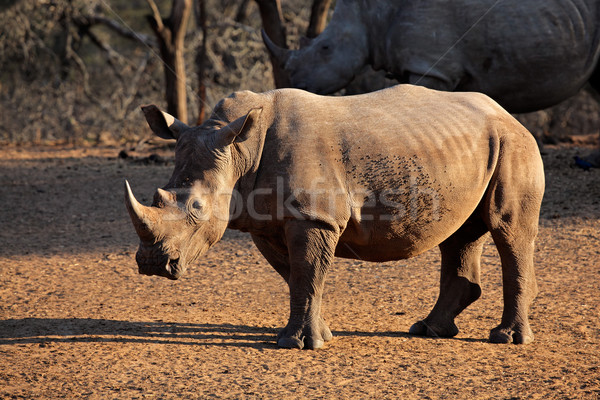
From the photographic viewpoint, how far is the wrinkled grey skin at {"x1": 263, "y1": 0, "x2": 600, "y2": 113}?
8.49m

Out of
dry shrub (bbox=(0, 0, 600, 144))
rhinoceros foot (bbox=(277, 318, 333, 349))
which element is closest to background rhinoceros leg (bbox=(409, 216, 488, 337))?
rhinoceros foot (bbox=(277, 318, 333, 349))

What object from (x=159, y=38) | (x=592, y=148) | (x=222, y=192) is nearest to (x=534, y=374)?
(x=222, y=192)

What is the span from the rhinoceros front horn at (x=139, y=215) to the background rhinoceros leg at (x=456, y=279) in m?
1.79

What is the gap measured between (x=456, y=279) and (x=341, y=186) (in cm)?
108

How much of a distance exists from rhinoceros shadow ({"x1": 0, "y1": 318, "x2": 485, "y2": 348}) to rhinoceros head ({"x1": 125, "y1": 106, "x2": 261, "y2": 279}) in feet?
2.20

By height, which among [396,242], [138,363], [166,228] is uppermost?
[166,228]

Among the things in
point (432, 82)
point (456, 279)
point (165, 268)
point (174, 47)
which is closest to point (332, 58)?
point (432, 82)

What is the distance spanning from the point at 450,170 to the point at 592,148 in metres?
7.85

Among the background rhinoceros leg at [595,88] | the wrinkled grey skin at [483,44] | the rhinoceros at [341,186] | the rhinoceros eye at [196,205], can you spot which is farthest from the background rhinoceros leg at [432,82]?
the rhinoceros eye at [196,205]

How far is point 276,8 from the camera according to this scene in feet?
38.2

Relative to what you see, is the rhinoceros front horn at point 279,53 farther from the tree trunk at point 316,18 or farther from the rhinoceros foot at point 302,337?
the rhinoceros foot at point 302,337

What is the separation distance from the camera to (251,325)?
5.07 meters

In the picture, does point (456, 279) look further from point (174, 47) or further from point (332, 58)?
point (174, 47)

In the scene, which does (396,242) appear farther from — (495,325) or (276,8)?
(276,8)
